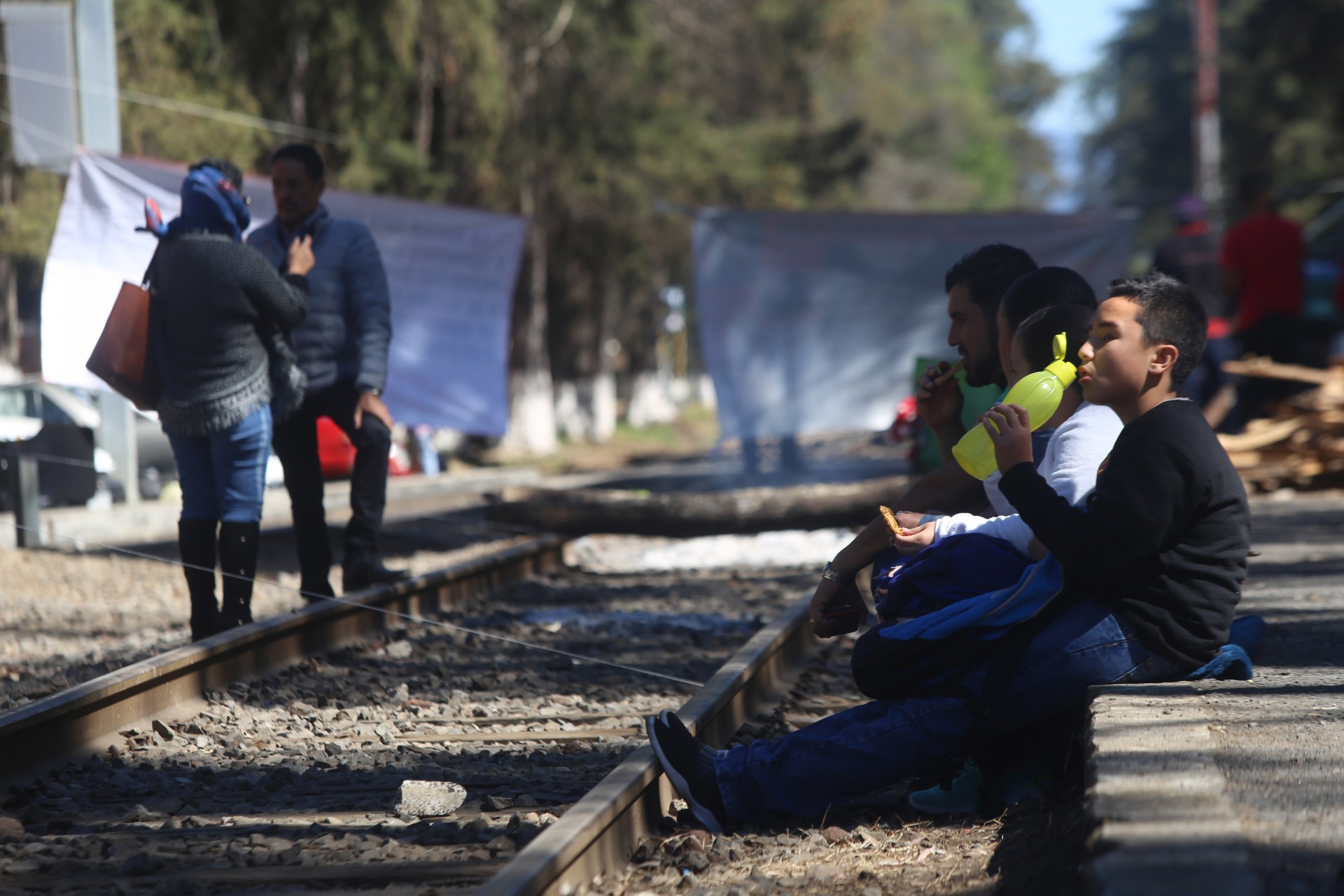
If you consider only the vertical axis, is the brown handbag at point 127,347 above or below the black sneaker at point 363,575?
above

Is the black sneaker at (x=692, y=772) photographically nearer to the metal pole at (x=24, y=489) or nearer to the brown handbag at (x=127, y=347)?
the brown handbag at (x=127, y=347)

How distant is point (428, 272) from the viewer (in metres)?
11.3

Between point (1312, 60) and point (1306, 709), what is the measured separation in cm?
2867

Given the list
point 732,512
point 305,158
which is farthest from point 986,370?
point 732,512

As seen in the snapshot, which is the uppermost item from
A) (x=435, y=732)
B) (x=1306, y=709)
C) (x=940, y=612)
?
(x=940, y=612)

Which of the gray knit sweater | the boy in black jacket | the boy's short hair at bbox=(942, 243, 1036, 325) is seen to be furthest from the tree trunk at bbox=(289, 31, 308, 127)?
the boy in black jacket

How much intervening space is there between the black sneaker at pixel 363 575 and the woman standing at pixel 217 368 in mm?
921

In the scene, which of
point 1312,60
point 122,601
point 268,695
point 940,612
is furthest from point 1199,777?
point 1312,60

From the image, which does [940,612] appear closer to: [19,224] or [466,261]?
[466,261]

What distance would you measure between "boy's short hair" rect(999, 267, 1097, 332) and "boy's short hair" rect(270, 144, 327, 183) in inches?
140

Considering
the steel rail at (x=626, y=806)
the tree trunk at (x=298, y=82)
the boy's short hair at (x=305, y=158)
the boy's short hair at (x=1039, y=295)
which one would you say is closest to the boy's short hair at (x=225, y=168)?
the boy's short hair at (x=305, y=158)

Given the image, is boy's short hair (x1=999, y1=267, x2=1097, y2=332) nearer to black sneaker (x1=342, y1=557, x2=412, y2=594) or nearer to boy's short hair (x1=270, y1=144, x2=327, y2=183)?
boy's short hair (x1=270, y1=144, x2=327, y2=183)

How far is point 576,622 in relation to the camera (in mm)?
7199

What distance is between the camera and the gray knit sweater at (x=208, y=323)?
5.88 m
